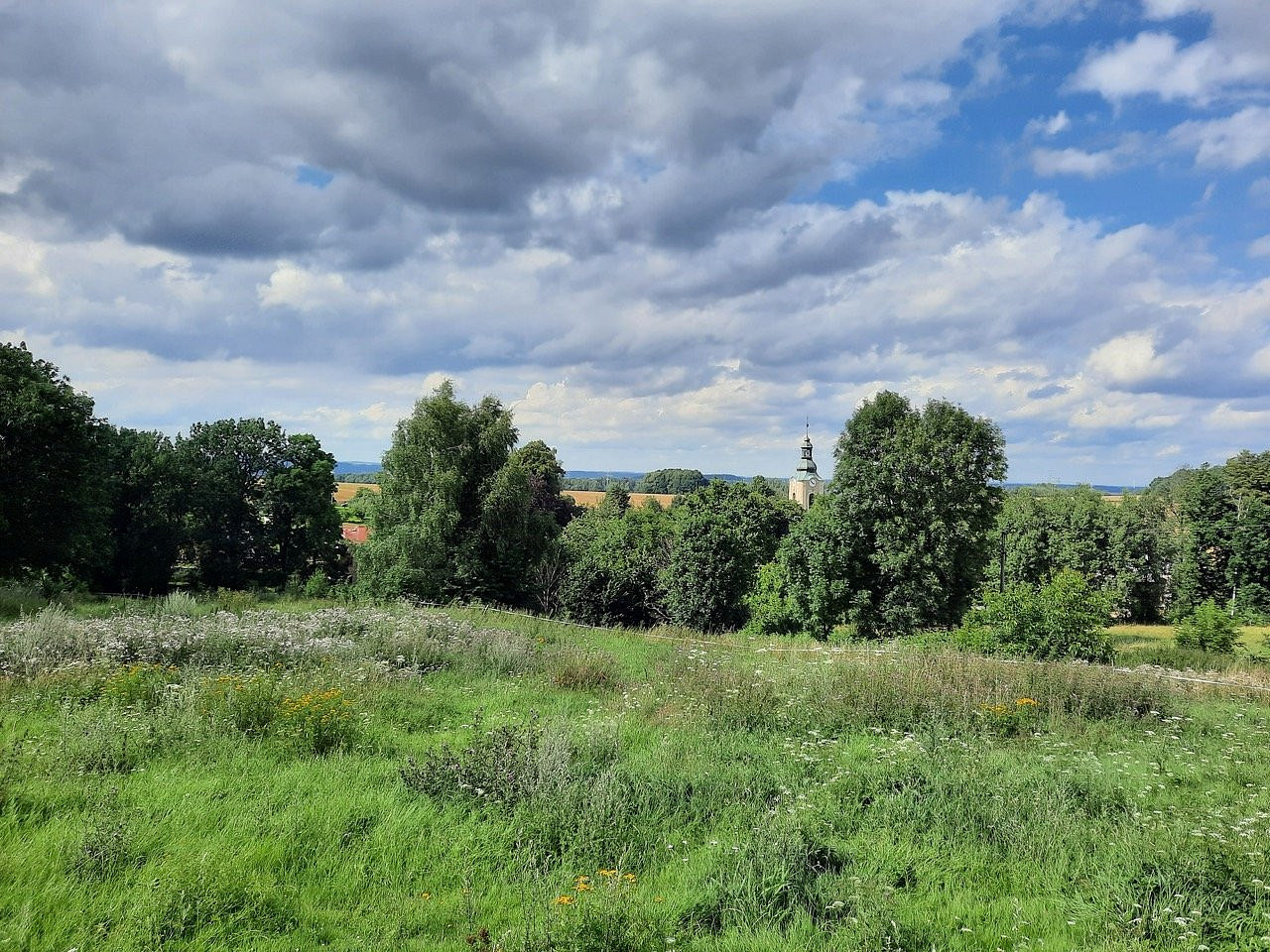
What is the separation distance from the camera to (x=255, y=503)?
40.1 metres

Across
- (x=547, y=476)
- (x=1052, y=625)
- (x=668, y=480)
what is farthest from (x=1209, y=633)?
(x=668, y=480)

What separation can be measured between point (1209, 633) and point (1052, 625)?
14.3 meters

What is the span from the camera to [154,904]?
12.1ft

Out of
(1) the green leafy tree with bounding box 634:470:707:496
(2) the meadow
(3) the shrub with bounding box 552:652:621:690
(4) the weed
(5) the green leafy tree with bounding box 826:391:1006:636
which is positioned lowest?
(3) the shrub with bounding box 552:652:621:690

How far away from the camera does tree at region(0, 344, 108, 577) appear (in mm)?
23656

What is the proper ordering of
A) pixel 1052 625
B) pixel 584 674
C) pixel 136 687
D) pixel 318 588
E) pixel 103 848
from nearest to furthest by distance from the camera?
1. pixel 103 848
2. pixel 136 687
3. pixel 584 674
4. pixel 1052 625
5. pixel 318 588

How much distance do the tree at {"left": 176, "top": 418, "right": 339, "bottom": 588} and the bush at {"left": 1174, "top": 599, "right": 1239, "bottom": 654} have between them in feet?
138

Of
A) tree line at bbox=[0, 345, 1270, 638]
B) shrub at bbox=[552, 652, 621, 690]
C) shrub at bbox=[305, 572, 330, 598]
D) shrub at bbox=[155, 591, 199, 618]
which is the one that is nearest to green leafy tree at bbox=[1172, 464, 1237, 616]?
tree line at bbox=[0, 345, 1270, 638]


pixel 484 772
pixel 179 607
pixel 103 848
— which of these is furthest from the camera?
pixel 179 607

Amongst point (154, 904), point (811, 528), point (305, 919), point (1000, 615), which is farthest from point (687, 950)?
point (811, 528)

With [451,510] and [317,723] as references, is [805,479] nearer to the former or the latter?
[451,510]

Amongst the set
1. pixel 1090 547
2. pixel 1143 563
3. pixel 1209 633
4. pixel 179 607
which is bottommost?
pixel 1209 633

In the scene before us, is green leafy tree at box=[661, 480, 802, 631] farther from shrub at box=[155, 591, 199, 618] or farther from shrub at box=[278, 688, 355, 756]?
shrub at box=[278, 688, 355, 756]

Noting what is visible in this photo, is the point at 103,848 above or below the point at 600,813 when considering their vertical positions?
above
